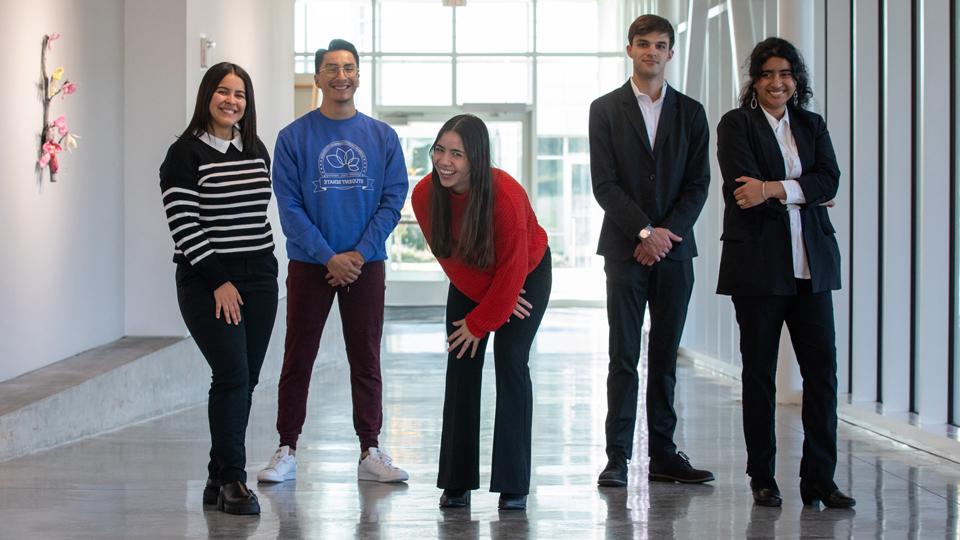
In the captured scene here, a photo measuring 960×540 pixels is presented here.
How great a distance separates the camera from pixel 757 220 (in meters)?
4.57

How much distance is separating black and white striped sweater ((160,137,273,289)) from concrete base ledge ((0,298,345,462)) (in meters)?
1.61

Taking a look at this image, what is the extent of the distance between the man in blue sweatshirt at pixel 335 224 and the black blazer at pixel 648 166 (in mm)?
804

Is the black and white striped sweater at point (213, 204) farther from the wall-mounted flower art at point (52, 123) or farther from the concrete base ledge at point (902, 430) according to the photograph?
the concrete base ledge at point (902, 430)

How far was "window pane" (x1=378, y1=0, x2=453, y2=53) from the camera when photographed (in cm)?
1828

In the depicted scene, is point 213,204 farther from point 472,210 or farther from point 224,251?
point 472,210

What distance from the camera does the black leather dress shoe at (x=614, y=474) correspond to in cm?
496

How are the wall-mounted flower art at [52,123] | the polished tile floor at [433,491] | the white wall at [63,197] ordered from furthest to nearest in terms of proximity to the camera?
the wall-mounted flower art at [52,123] < the white wall at [63,197] < the polished tile floor at [433,491]

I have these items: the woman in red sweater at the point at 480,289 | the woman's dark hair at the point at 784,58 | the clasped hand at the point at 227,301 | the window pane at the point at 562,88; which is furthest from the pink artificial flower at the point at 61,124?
the window pane at the point at 562,88

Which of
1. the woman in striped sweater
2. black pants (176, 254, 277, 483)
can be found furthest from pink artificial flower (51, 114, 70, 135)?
black pants (176, 254, 277, 483)

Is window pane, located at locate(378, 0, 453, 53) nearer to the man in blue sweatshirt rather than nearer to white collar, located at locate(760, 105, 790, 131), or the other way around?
the man in blue sweatshirt

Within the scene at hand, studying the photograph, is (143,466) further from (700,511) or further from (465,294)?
(700,511)

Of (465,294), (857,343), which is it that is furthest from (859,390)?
(465,294)

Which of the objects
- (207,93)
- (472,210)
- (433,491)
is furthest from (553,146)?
(472,210)

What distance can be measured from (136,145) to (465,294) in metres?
4.07
